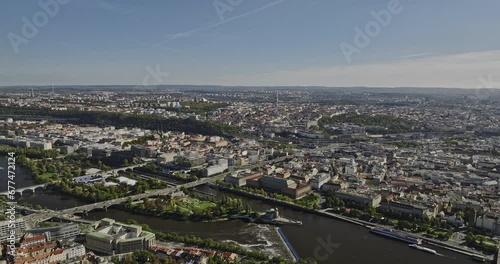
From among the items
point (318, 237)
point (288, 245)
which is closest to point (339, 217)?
Answer: point (318, 237)

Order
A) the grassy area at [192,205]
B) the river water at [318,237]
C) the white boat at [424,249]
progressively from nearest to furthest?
the river water at [318,237]
the white boat at [424,249]
the grassy area at [192,205]

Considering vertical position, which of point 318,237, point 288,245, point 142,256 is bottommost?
point 318,237

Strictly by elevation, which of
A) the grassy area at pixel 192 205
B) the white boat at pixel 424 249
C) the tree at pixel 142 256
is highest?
the tree at pixel 142 256

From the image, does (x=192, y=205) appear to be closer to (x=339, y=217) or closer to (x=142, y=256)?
(x=142, y=256)

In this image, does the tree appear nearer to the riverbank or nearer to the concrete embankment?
the concrete embankment

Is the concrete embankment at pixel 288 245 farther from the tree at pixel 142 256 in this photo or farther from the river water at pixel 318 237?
the tree at pixel 142 256

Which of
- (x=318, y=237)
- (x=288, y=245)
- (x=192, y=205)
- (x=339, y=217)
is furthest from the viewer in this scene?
(x=192, y=205)

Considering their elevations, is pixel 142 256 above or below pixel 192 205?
above

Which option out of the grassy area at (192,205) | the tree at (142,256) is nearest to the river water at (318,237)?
the grassy area at (192,205)
